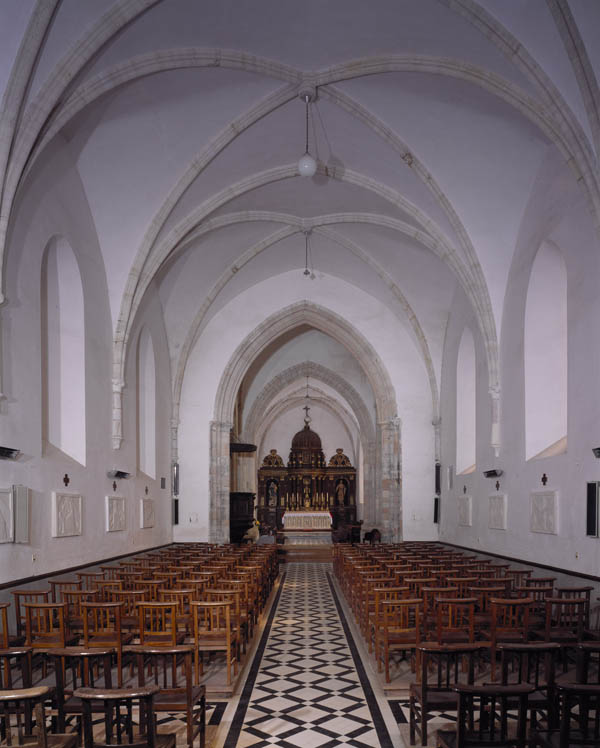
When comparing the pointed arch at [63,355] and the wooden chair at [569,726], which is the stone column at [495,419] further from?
the wooden chair at [569,726]

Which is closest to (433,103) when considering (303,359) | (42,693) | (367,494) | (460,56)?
(460,56)

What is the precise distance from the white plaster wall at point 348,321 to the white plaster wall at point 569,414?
15.6 ft

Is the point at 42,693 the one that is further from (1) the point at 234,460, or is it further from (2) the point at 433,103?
(1) the point at 234,460

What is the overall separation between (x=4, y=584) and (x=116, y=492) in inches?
216

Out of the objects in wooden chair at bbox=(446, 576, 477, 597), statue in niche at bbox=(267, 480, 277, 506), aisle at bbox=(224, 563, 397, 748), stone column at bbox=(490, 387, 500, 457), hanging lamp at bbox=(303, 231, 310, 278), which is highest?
hanging lamp at bbox=(303, 231, 310, 278)

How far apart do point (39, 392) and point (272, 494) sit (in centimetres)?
2864

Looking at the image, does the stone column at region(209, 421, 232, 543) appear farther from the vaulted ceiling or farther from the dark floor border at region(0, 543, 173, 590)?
the vaulted ceiling

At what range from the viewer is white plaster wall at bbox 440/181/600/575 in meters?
10.3

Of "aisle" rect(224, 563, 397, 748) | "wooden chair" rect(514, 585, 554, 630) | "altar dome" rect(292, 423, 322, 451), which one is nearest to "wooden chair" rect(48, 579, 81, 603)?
"aisle" rect(224, 563, 397, 748)

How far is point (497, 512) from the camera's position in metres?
14.6

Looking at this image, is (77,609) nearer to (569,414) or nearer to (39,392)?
(39,392)

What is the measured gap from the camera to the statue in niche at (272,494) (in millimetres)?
38366

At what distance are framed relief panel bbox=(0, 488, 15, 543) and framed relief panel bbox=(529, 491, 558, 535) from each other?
8.35m

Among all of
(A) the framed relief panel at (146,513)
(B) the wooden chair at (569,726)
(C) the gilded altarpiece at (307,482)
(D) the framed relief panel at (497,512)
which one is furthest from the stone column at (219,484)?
(B) the wooden chair at (569,726)
